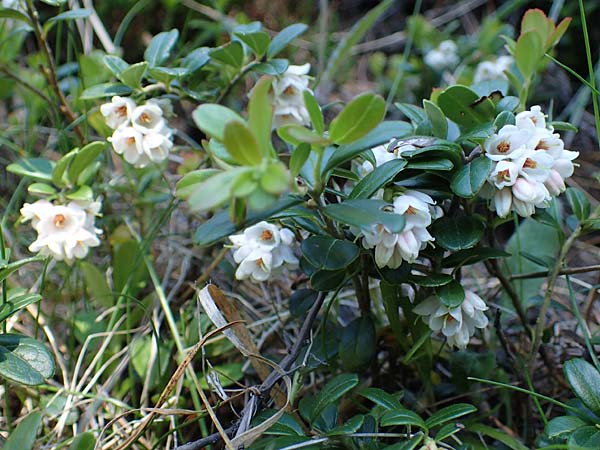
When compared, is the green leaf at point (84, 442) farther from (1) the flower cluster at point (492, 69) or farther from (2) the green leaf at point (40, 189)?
(1) the flower cluster at point (492, 69)

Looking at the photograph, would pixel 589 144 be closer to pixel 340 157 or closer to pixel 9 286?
pixel 340 157

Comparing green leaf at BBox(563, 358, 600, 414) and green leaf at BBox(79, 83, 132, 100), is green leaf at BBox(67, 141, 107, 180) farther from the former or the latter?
green leaf at BBox(563, 358, 600, 414)

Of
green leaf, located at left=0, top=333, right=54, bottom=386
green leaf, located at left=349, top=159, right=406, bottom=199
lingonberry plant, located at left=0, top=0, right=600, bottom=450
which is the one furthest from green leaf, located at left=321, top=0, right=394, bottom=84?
green leaf, located at left=0, top=333, right=54, bottom=386

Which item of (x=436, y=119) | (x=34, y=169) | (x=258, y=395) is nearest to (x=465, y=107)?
(x=436, y=119)

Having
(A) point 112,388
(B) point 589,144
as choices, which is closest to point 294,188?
(A) point 112,388


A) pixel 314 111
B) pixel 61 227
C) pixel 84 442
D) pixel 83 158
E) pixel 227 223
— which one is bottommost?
pixel 84 442

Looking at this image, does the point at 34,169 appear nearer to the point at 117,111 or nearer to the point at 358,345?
the point at 117,111

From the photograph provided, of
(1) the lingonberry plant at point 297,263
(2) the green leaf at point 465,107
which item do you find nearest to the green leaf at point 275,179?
(1) the lingonberry plant at point 297,263
